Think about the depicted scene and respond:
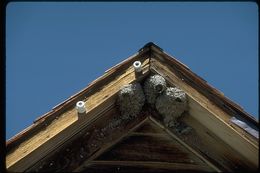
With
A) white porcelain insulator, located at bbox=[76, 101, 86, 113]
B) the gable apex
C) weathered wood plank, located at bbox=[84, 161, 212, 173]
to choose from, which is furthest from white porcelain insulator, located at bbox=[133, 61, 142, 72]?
weathered wood plank, located at bbox=[84, 161, 212, 173]

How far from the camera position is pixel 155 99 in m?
5.25

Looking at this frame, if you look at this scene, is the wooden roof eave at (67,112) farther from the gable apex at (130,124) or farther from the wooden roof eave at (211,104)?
the wooden roof eave at (211,104)

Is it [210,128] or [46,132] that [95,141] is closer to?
[46,132]

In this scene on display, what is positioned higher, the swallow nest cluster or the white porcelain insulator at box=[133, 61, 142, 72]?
the white porcelain insulator at box=[133, 61, 142, 72]

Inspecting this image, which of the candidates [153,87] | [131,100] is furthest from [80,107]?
[153,87]

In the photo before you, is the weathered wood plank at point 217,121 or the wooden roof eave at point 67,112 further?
the wooden roof eave at point 67,112

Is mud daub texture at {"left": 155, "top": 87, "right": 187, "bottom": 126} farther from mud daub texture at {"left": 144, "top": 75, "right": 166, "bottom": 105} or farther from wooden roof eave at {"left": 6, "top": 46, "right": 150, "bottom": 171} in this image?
wooden roof eave at {"left": 6, "top": 46, "right": 150, "bottom": 171}

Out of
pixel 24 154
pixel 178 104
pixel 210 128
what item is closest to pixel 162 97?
pixel 178 104

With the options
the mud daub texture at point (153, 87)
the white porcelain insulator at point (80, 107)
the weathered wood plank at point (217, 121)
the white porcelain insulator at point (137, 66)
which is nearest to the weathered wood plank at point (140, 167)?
the weathered wood plank at point (217, 121)

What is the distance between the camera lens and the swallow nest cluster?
196 inches

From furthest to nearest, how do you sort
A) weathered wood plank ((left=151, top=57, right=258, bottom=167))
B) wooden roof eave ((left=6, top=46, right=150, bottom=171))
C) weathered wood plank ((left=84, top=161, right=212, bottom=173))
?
A: weathered wood plank ((left=84, top=161, right=212, bottom=173))
wooden roof eave ((left=6, top=46, right=150, bottom=171))
weathered wood plank ((left=151, top=57, right=258, bottom=167))

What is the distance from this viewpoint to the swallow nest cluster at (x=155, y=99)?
4988 mm

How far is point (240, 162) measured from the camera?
4.79m

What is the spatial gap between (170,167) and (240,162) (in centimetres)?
59
